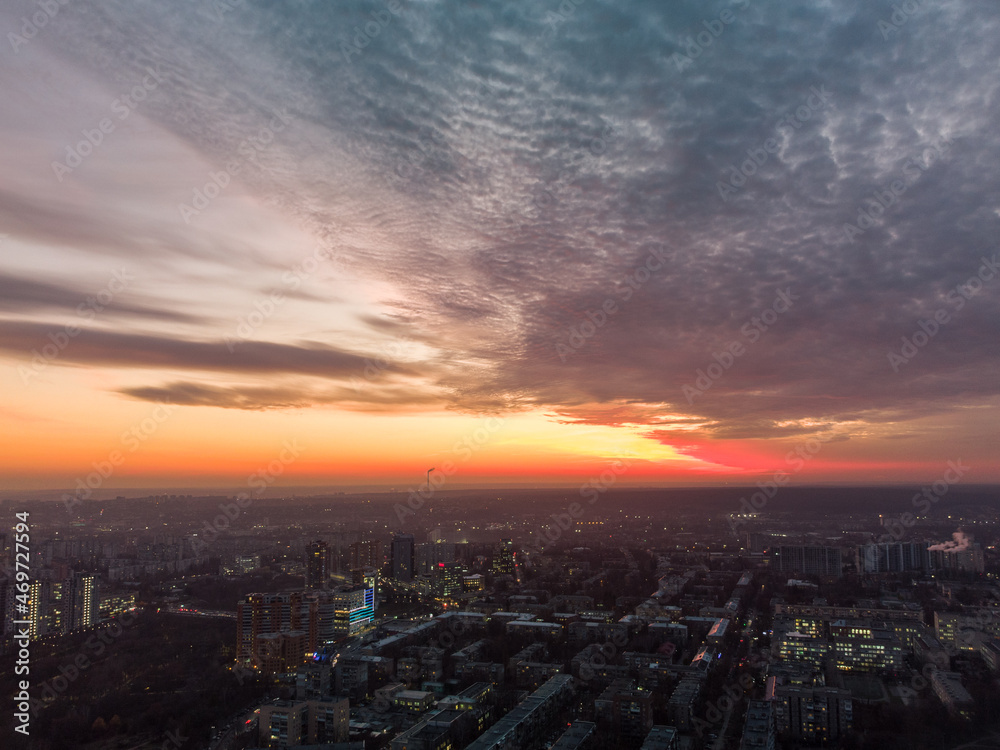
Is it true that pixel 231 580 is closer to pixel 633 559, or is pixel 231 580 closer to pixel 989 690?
pixel 633 559

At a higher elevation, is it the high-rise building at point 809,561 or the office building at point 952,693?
the office building at point 952,693

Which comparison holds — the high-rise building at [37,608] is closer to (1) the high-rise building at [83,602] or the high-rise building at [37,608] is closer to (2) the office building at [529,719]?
(1) the high-rise building at [83,602]

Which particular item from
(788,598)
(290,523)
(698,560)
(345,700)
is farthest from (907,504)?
(345,700)

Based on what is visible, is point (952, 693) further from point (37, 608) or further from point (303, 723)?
point (37, 608)

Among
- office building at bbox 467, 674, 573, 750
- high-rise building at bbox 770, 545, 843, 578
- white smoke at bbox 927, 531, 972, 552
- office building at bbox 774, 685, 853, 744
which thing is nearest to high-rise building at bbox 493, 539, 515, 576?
high-rise building at bbox 770, 545, 843, 578

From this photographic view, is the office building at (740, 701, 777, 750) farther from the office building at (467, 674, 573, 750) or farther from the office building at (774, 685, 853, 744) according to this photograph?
the office building at (467, 674, 573, 750)

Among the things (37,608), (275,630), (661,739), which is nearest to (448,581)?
(275,630)

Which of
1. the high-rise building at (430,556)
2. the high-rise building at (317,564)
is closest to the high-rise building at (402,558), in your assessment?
the high-rise building at (430,556)
